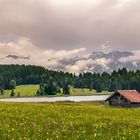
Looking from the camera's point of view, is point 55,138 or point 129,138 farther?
point 129,138

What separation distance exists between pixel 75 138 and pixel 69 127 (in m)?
4.76

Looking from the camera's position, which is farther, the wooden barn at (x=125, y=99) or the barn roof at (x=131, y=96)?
the wooden barn at (x=125, y=99)

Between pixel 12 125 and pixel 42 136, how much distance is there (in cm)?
429

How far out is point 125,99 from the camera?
449ft

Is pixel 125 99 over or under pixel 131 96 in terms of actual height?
under

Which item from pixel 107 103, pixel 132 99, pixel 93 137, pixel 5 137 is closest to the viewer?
pixel 5 137

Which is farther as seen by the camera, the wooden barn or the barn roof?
the wooden barn

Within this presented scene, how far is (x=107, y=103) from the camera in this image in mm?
147875

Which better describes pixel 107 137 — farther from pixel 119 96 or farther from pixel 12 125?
pixel 119 96

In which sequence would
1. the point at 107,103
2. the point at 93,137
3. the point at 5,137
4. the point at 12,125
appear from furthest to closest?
the point at 107,103
the point at 12,125
the point at 93,137
the point at 5,137

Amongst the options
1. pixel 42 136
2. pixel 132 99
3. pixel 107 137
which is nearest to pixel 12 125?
pixel 42 136

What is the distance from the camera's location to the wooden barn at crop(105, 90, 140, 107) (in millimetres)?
134025

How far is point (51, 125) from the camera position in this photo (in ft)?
76.5

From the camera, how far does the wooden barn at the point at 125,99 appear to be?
134025 millimetres
